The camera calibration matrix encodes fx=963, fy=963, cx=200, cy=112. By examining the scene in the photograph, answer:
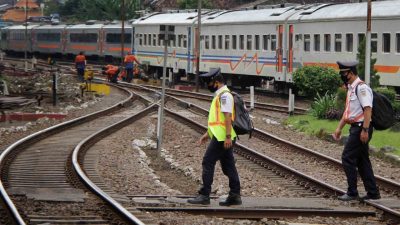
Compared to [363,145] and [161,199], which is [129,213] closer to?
[161,199]

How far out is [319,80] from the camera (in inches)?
1193

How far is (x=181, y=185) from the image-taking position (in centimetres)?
1525

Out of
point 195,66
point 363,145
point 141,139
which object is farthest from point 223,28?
point 363,145

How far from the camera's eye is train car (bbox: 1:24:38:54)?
271ft

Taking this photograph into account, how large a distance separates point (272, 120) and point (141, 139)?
614 centimetres

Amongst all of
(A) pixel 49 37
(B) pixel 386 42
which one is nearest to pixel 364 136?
(B) pixel 386 42

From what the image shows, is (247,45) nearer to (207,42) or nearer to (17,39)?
(207,42)

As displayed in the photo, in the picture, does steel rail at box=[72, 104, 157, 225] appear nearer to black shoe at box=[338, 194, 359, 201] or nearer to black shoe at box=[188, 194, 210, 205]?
black shoe at box=[188, 194, 210, 205]

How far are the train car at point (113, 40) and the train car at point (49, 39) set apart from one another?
342 inches

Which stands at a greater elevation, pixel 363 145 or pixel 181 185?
pixel 363 145

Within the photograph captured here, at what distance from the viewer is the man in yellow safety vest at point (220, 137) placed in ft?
38.5

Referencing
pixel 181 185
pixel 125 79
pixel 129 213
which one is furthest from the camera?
pixel 125 79

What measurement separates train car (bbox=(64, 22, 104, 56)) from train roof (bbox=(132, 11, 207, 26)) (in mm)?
11191

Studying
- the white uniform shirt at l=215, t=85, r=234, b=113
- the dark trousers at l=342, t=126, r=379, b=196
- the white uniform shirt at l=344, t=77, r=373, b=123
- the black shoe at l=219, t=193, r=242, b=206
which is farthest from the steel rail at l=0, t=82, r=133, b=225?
the white uniform shirt at l=344, t=77, r=373, b=123
